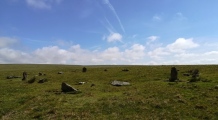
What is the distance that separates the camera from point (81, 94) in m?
39.2

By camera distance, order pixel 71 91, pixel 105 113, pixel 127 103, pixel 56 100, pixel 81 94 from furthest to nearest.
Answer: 1. pixel 71 91
2. pixel 81 94
3. pixel 56 100
4. pixel 127 103
5. pixel 105 113

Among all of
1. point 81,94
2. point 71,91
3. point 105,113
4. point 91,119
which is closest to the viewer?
point 91,119

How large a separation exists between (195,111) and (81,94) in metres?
16.4

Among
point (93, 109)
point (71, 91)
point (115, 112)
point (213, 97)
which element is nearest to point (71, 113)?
point (93, 109)

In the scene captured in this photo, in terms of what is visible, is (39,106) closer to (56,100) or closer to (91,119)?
(56,100)

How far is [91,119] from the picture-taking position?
28.0m

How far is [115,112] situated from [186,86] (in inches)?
597

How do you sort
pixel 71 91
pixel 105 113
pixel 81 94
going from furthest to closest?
pixel 71 91 → pixel 81 94 → pixel 105 113

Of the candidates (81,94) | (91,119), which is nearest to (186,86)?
(81,94)

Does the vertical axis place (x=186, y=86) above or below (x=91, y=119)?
above

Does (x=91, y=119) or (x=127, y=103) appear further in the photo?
(x=127, y=103)

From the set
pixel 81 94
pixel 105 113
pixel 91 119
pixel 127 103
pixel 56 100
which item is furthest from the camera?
pixel 81 94

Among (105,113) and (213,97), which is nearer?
(105,113)

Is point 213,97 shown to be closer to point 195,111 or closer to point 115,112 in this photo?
point 195,111
